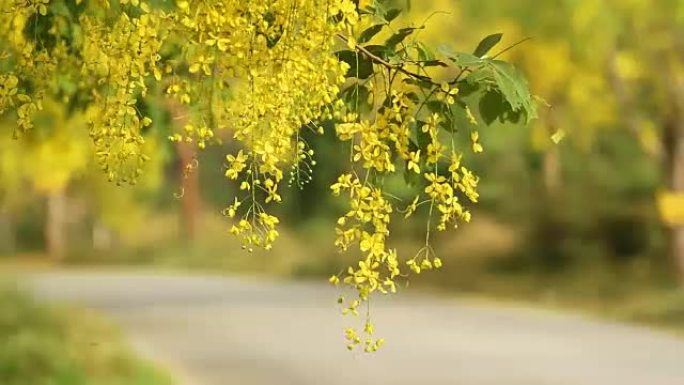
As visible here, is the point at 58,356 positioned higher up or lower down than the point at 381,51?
higher up

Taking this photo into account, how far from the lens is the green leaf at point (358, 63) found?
17.0ft

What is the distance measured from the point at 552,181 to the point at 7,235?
75.4 feet

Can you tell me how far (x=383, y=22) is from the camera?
5148 millimetres

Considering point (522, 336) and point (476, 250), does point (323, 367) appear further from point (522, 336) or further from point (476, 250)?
point (476, 250)

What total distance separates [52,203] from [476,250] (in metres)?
19.6

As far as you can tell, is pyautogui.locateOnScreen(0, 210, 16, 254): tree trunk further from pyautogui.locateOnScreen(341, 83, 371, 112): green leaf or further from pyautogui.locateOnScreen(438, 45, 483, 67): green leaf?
pyautogui.locateOnScreen(438, 45, 483, 67): green leaf

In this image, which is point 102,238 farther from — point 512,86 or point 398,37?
point 512,86

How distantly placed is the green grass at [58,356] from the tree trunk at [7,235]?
28610 millimetres

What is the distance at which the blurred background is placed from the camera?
18203 millimetres

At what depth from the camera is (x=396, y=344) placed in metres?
14.2

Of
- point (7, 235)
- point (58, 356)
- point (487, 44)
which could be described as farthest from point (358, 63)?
point (7, 235)

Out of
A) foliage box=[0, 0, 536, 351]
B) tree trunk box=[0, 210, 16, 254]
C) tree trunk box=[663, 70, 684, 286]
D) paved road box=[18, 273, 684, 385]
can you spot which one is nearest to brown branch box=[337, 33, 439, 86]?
foliage box=[0, 0, 536, 351]

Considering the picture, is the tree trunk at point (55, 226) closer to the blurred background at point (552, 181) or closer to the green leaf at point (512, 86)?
the blurred background at point (552, 181)

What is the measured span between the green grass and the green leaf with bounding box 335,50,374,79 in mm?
5808
